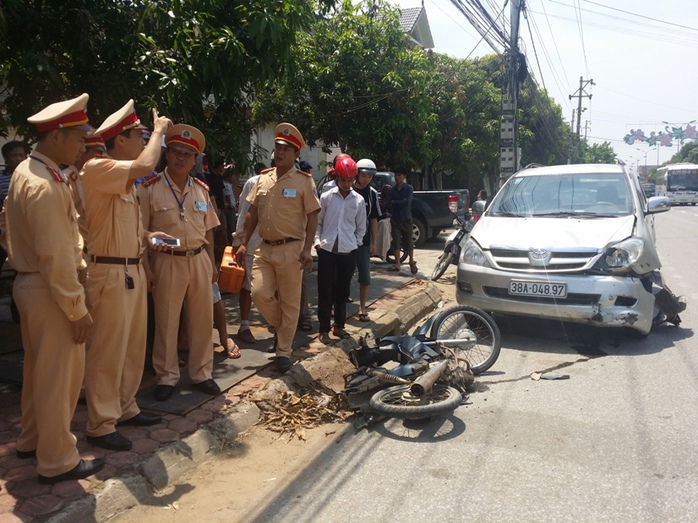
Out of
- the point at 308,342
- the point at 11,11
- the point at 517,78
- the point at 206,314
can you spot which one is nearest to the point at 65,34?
the point at 11,11

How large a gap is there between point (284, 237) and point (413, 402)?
1656 millimetres

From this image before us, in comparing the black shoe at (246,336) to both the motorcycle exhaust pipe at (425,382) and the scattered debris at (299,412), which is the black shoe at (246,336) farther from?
the motorcycle exhaust pipe at (425,382)

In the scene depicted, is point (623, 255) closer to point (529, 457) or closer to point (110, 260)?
point (529, 457)

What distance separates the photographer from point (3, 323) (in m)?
6.18

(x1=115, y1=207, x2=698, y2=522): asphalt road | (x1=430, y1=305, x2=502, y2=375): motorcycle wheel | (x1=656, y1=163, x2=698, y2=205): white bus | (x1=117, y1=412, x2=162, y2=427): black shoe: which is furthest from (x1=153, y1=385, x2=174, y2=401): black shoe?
(x1=656, y1=163, x2=698, y2=205): white bus

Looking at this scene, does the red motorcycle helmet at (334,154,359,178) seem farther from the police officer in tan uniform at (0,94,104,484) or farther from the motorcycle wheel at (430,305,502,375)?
the police officer in tan uniform at (0,94,104,484)

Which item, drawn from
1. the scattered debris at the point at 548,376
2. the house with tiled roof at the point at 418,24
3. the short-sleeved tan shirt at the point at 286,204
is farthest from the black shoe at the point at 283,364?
the house with tiled roof at the point at 418,24

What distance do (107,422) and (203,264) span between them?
126cm

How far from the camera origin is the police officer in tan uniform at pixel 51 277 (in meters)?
2.85

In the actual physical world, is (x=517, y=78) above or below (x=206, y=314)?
above

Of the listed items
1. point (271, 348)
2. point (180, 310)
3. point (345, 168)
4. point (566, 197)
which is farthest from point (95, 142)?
point (566, 197)

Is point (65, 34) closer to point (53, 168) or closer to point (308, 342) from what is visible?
point (53, 168)

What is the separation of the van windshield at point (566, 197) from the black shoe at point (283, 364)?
11.0ft

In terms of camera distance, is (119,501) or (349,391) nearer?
(119,501)
